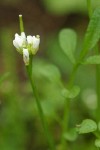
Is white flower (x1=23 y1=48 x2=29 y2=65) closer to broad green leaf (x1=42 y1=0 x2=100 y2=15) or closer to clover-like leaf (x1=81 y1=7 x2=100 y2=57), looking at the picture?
clover-like leaf (x1=81 y1=7 x2=100 y2=57)

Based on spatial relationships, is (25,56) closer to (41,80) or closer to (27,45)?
(27,45)

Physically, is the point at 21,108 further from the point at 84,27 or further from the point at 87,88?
the point at 84,27

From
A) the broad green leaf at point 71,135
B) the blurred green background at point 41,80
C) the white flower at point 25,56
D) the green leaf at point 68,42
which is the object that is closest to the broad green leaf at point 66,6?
the blurred green background at point 41,80

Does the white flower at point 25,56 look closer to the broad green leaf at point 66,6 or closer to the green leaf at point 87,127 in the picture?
the green leaf at point 87,127

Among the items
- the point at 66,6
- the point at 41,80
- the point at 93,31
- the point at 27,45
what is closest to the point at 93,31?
the point at 93,31

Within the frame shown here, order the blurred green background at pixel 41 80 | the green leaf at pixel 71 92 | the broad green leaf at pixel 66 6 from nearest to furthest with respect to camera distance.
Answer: the green leaf at pixel 71 92, the blurred green background at pixel 41 80, the broad green leaf at pixel 66 6

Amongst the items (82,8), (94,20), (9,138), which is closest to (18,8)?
(82,8)
